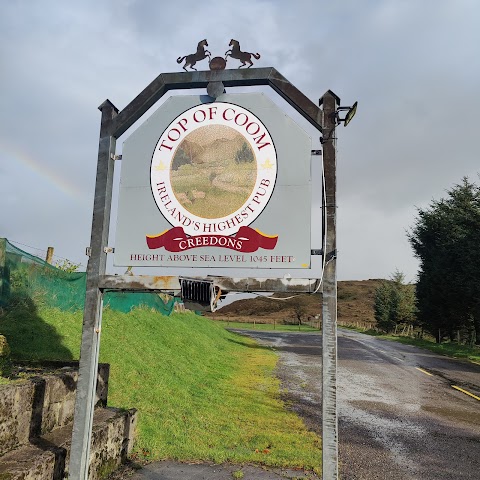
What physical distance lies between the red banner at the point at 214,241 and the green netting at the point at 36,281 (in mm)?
5829

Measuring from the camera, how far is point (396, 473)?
6398mm

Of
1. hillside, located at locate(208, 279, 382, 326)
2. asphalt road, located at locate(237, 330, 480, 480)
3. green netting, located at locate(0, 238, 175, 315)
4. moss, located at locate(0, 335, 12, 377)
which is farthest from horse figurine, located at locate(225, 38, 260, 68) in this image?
hillside, located at locate(208, 279, 382, 326)

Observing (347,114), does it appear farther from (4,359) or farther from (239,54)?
(4,359)

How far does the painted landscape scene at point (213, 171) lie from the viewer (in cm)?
466

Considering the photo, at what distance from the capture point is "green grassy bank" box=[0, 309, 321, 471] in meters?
6.82

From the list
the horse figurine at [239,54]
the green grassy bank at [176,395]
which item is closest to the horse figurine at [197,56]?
the horse figurine at [239,54]

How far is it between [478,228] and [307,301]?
11234 centimetres

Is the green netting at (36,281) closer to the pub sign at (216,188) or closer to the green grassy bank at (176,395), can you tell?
the green grassy bank at (176,395)

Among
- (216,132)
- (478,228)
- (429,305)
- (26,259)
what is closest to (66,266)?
(26,259)

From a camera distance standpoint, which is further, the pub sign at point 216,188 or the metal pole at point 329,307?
the pub sign at point 216,188

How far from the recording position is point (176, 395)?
9742 mm

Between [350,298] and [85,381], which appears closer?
[85,381]

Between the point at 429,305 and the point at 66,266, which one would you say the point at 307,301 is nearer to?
the point at 429,305

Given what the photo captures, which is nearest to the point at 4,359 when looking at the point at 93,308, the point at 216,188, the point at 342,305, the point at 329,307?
the point at 93,308
